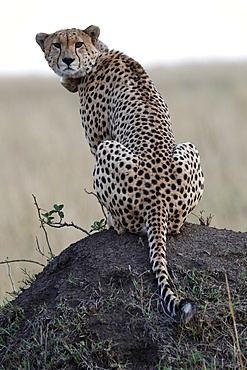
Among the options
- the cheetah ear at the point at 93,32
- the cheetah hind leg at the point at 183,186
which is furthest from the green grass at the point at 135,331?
the cheetah ear at the point at 93,32

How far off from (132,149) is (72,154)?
20.8 ft

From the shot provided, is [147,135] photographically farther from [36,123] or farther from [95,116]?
[36,123]

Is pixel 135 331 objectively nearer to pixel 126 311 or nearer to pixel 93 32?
pixel 126 311

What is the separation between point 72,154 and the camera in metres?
10.6

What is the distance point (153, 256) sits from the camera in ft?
12.8

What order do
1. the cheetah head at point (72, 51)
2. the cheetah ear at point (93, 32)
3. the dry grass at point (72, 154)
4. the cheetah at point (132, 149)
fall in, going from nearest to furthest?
the cheetah at point (132, 149)
the cheetah head at point (72, 51)
the cheetah ear at point (93, 32)
the dry grass at point (72, 154)

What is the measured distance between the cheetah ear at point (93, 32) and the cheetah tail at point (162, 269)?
136 centimetres

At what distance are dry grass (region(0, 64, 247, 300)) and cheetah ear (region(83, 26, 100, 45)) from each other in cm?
→ 224

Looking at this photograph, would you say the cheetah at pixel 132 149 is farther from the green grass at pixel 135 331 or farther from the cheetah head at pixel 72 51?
the green grass at pixel 135 331

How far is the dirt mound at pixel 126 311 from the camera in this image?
356 centimetres

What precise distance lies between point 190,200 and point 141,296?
667 millimetres

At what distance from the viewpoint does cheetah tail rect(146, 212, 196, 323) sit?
3510 mm

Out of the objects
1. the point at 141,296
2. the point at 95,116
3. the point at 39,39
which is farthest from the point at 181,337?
the point at 39,39

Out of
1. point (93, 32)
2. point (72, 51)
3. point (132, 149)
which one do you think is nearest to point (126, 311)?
point (132, 149)
